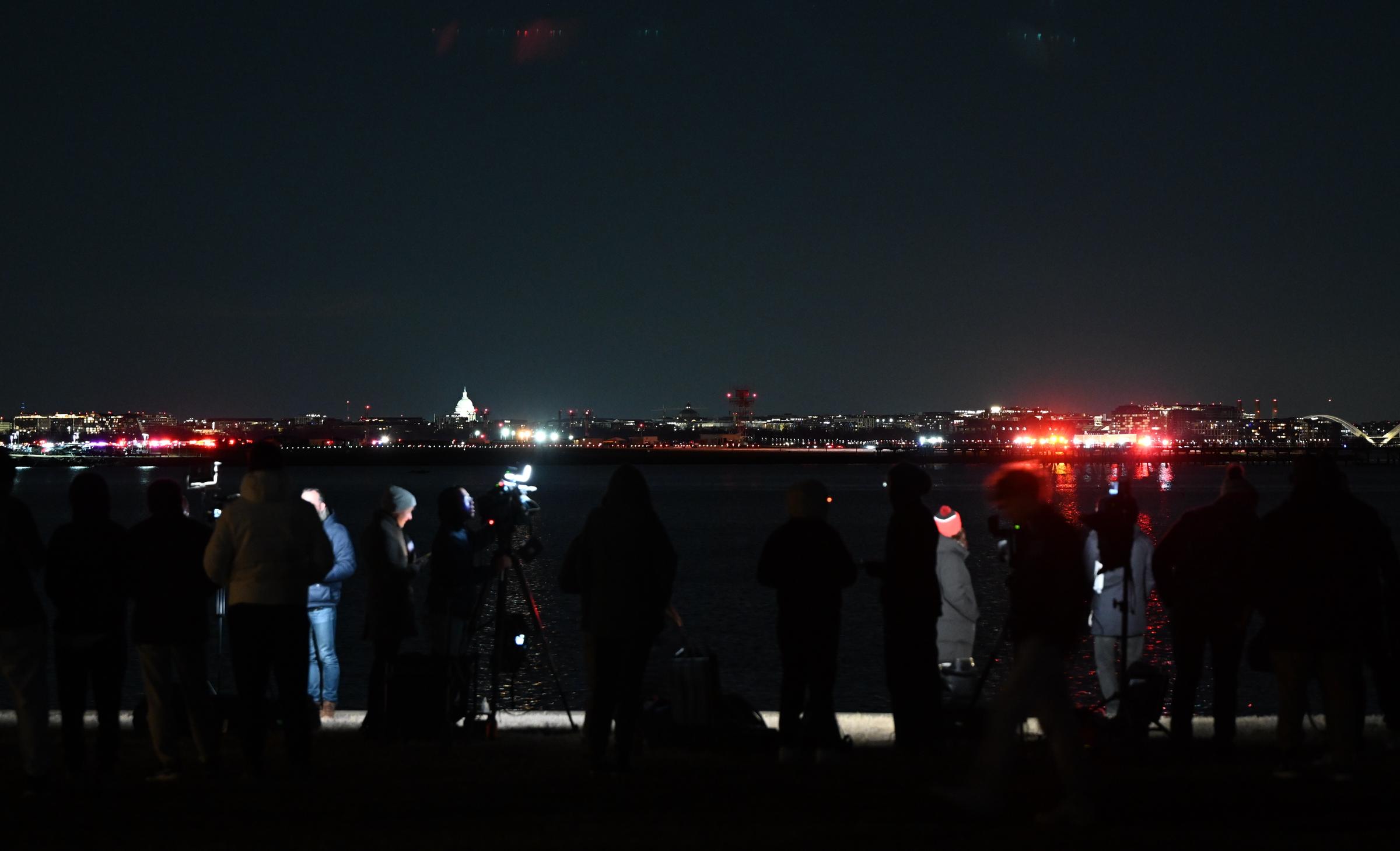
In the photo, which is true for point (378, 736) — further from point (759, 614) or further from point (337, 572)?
point (759, 614)

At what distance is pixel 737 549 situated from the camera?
36.8 metres

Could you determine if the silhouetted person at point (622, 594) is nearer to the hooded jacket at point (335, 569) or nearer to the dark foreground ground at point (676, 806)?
the dark foreground ground at point (676, 806)

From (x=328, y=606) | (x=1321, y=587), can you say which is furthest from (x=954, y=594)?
(x=328, y=606)

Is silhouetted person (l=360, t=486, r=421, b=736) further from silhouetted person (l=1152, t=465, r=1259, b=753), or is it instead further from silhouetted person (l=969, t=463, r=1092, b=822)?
silhouetted person (l=1152, t=465, r=1259, b=753)

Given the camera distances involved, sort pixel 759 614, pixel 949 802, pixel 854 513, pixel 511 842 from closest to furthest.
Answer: pixel 511 842 < pixel 949 802 < pixel 759 614 < pixel 854 513

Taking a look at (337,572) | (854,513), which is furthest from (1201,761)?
(854,513)

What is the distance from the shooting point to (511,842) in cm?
516

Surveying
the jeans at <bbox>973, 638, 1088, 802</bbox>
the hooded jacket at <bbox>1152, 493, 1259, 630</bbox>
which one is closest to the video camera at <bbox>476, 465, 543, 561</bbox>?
the jeans at <bbox>973, 638, 1088, 802</bbox>

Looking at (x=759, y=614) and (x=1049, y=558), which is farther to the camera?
(x=759, y=614)

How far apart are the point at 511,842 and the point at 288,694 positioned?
1.90 m

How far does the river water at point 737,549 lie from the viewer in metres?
13.3

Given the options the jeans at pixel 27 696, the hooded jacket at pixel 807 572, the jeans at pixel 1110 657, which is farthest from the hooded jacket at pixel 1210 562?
the jeans at pixel 27 696

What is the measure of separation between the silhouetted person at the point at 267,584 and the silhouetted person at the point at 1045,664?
10.6 feet

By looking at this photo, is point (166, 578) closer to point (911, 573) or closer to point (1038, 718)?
point (911, 573)
